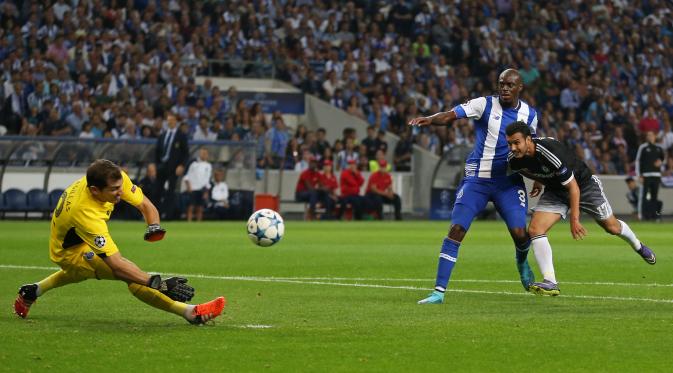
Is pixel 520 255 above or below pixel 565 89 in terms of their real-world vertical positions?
below

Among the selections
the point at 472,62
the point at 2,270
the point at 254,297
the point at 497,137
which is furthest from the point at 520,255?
the point at 472,62

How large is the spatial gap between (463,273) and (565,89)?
87.5 feet

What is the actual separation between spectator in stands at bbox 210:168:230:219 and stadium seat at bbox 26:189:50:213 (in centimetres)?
406

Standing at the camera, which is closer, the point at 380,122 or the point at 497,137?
the point at 497,137

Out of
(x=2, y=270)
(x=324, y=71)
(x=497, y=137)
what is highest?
(x=324, y=71)

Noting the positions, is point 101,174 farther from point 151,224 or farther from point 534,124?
point 534,124

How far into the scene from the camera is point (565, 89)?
4122cm

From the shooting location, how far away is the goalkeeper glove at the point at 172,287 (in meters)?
9.29

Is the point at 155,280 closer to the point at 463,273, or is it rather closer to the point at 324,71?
the point at 463,273

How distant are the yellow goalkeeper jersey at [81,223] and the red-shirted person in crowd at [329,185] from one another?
75.6 feet

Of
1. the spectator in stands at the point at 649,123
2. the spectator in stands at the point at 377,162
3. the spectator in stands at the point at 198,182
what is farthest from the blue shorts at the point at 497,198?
the spectator in stands at the point at 649,123

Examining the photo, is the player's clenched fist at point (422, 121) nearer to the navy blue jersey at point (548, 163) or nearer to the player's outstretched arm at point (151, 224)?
the navy blue jersey at point (548, 163)

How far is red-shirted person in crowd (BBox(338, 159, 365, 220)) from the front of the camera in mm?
33000

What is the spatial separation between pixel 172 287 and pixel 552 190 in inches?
191
